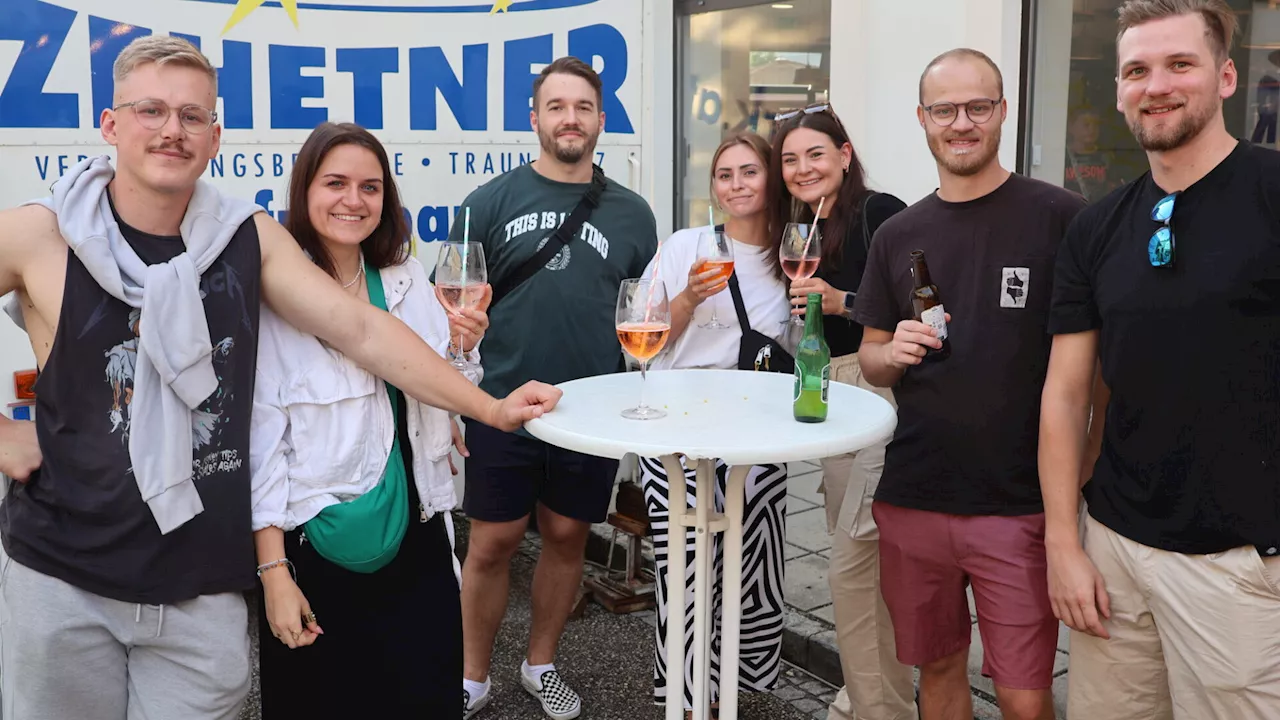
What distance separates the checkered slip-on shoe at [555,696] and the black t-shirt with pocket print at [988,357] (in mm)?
1680

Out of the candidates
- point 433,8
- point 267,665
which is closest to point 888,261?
point 267,665

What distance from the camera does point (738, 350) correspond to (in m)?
3.47

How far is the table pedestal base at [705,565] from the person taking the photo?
265cm

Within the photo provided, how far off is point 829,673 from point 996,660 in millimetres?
1501

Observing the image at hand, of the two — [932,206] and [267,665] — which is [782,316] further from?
[267,665]

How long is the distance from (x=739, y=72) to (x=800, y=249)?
3.84m

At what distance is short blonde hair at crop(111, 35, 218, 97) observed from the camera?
2.17 m

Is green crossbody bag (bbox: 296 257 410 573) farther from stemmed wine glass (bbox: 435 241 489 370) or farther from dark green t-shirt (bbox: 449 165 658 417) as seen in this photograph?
dark green t-shirt (bbox: 449 165 658 417)

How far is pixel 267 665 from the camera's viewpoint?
2.60m

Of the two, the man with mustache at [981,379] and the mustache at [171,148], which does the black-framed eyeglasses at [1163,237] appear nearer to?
the man with mustache at [981,379]

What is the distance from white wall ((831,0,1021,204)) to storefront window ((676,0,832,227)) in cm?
67

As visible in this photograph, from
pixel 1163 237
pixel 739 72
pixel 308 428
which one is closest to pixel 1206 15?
pixel 1163 237

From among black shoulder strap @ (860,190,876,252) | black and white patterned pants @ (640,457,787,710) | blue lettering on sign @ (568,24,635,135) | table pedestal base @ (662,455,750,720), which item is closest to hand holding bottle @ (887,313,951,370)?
table pedestal base @ (662,455,750,720)

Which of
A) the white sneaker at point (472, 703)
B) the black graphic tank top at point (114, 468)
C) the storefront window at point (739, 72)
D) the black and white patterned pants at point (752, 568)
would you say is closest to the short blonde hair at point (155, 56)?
the black graphic tank top at point (114, 468)
